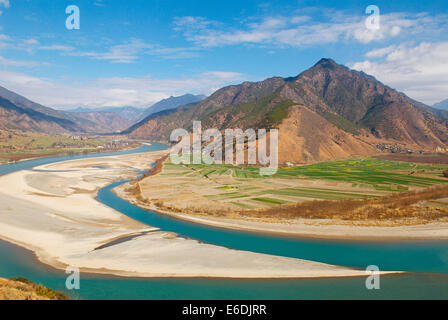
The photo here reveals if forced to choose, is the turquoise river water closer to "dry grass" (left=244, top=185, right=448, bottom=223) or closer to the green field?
"dry grass" (left=244, top=185, right=448, bottom=223)

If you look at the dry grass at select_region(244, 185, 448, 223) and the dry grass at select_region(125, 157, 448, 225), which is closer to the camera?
the dry grass at select_region(125, 157, 448, 225)

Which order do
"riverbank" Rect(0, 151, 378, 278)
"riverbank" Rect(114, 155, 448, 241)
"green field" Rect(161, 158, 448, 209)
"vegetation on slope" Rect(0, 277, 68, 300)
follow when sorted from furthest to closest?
"green field" Rect(161, 158, 448, 209)
"riverbank" Rect(114, 155, 448, 241)
"riverbank" Rect(0, 151, 378, 278)
"vegetation on slope" Rect(0, 277, 68, 300)

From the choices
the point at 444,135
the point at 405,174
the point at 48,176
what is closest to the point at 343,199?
the point at 405,174

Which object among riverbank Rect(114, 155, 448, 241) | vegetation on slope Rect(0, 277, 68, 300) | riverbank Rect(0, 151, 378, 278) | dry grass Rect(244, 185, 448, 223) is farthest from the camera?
dry grass Rect(244, 185, 448, 223)

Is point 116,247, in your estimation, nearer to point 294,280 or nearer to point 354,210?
point 294,280

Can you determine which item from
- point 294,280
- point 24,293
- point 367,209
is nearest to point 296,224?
point 367,209

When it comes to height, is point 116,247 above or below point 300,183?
below

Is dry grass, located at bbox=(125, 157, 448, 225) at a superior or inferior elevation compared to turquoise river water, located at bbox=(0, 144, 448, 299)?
superior

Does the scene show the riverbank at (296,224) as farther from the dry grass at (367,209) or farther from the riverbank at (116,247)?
the riverbank at (116,247)

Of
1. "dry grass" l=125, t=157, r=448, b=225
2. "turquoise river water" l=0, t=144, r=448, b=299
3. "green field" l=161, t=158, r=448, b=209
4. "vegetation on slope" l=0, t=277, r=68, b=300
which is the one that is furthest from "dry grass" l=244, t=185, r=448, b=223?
"vegetation on slope" l=0, t=277, r=68, b=300
